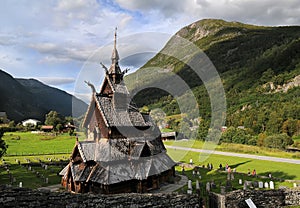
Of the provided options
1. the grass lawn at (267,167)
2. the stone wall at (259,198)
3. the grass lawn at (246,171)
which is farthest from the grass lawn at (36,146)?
the stone wall at (259,198)

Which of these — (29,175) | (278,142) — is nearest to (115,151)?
(29,175)

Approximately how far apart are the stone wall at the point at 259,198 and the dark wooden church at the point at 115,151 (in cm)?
821

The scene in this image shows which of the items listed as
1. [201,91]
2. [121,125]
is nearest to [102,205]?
[121,125]

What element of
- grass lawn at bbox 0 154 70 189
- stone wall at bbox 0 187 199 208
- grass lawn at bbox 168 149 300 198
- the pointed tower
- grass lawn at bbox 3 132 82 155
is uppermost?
the pointed tower

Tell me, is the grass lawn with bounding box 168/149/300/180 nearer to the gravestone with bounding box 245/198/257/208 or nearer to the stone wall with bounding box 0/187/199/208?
the gravestone with bounding box 245/198/257/208

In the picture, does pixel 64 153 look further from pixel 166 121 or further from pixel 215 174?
pixel 166 121

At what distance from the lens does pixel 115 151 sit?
77.0 ft

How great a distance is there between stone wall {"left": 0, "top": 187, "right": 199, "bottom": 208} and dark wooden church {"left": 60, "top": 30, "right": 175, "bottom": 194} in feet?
28.8

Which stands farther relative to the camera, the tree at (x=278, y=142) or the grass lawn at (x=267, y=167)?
the tree at (x=278, y=142)

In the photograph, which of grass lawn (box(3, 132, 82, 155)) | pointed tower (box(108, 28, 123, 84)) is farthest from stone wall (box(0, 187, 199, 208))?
grass lawn (box(3, 132, 82, 155))

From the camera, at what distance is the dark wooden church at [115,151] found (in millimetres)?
22000

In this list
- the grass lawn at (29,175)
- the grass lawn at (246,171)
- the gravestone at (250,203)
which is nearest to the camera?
the gravestone at (250,203)

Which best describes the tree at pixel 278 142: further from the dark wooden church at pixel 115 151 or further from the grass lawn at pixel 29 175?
the grass lawn at pixel 29 175

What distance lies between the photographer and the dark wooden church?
72.2 ft
